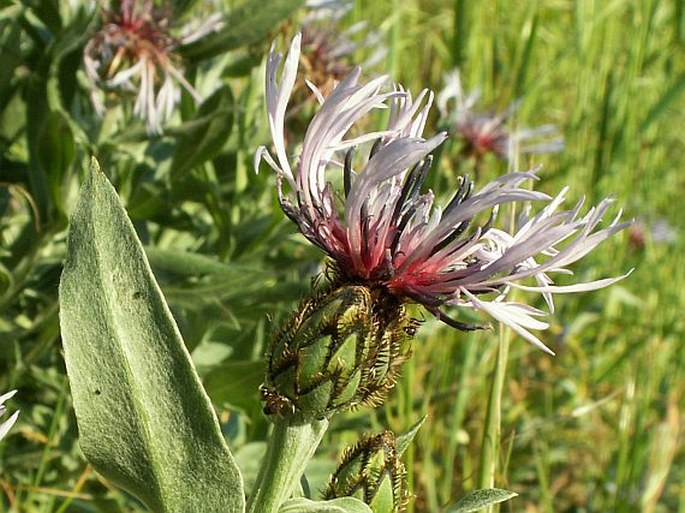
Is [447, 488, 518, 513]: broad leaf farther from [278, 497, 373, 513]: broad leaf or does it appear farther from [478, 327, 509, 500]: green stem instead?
[478, 327, 509, 500]: green stem

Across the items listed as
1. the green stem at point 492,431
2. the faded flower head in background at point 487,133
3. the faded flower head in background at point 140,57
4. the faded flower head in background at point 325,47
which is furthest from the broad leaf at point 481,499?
the faded flower head in background at point 487,133

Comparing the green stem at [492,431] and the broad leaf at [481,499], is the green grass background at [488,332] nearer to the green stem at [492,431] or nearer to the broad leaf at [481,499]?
the green stem at [492,431]

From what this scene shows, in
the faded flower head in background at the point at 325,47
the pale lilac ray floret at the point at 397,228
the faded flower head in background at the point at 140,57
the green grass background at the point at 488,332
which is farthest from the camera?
the faded flower head in background at the point at 325,47

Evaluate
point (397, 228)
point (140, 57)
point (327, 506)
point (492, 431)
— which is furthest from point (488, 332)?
point (327, 506)

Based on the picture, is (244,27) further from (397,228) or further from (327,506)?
(327,506)

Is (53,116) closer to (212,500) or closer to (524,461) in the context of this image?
(212,500)

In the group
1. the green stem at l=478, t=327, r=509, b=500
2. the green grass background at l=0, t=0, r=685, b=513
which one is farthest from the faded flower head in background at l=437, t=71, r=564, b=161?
the green stem at l=478, t=327, r=509, b=500
